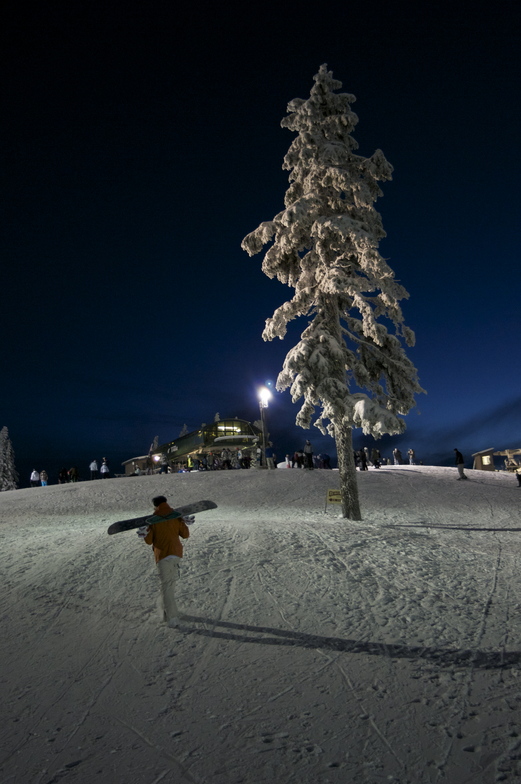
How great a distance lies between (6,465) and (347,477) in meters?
47.8

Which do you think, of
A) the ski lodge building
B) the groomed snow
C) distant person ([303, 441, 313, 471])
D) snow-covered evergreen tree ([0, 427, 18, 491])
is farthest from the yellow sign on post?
snow-covered evergreen tree ([0, 427, 18, 491])

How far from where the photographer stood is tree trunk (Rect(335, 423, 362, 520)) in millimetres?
12523

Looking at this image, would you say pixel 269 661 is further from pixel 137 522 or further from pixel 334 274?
pixel 334 274

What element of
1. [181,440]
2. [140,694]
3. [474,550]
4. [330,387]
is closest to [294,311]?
[330,387]

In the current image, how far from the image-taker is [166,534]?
5.98 m

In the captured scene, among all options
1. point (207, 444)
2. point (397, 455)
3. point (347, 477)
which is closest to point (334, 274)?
point (347, 477)

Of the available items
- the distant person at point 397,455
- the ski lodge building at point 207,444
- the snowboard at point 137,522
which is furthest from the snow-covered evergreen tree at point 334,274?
the ski lodge building at point 207,444

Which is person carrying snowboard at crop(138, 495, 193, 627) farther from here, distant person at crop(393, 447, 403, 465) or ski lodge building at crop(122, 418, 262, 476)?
ski lodge building at crop(122, 418, 262, 476)

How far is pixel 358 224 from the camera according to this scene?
1255 centimetres

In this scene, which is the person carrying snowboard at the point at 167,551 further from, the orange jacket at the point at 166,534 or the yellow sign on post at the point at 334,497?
the yellow sign on post at the point at 334,497

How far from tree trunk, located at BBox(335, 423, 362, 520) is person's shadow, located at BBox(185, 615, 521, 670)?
7.35 meters

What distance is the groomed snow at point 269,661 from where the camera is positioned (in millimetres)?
3240

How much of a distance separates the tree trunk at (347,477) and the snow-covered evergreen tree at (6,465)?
46.3m

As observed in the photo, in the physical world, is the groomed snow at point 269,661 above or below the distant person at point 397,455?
below
